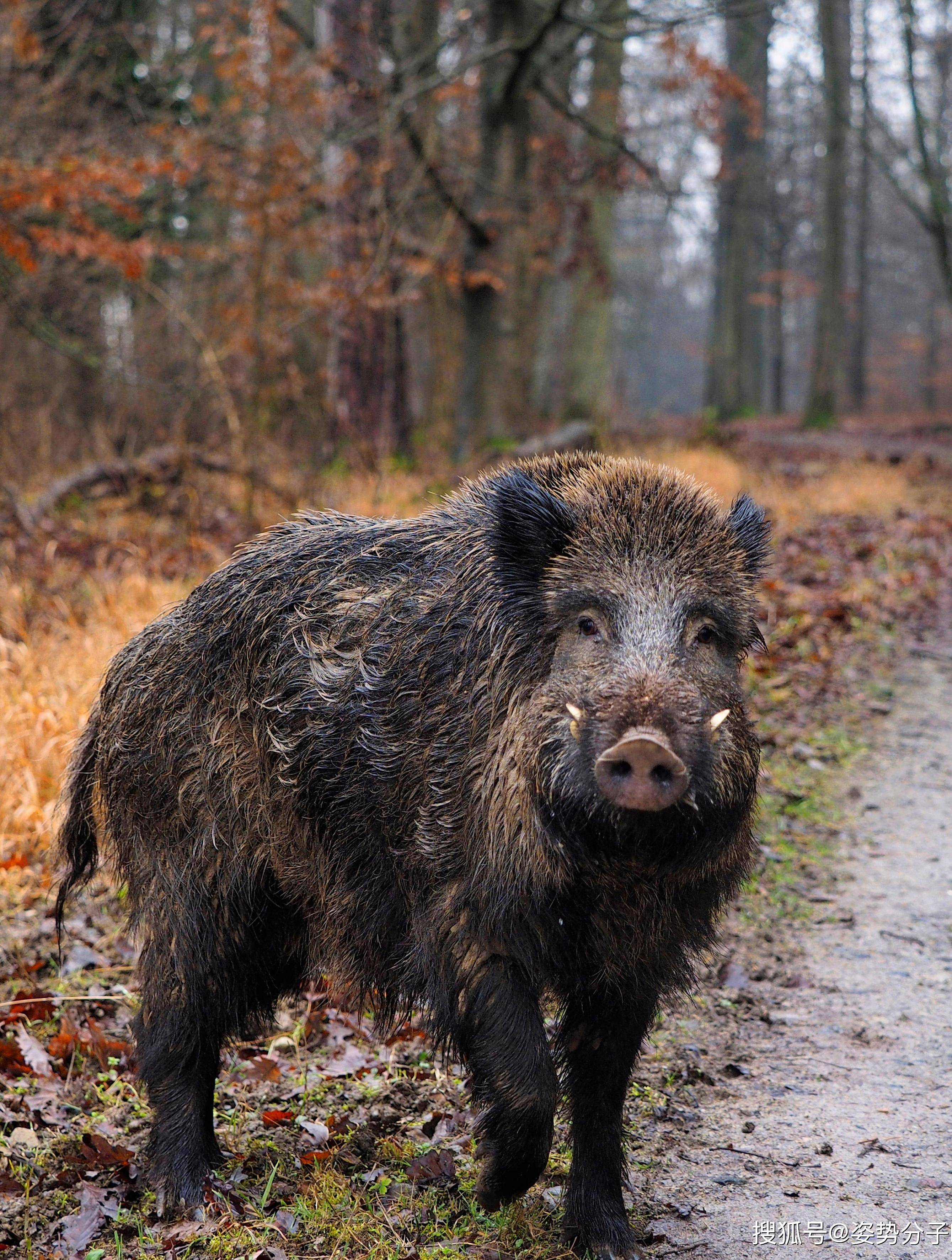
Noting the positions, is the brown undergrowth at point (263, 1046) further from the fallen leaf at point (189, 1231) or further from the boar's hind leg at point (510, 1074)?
the boar's hind leg at point (510, 1074)

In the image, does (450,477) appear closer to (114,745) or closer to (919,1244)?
(114,745)

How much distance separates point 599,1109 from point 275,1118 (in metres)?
1.27

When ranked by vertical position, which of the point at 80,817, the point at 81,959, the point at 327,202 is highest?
the point at 327,202

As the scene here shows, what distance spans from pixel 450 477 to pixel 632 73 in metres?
14.6

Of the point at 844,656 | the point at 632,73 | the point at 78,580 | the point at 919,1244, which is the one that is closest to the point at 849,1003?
the point at 919,1244

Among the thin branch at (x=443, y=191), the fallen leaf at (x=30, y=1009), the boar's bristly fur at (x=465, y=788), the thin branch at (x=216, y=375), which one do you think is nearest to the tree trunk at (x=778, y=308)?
the thin branch at (x=443, y=191)

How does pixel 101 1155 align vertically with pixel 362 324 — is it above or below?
below

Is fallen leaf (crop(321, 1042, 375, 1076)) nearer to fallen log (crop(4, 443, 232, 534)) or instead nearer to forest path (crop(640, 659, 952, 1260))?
forest path (crop(640, 659, 952, 1260))

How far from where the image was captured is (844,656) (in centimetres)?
835

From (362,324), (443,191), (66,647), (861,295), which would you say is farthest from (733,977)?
(861,295)

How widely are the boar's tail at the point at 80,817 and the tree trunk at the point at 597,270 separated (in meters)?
13.5

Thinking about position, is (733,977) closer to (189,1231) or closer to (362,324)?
(189,1231)

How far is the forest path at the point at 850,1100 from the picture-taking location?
124 inches

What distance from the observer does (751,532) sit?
3.06 metres
